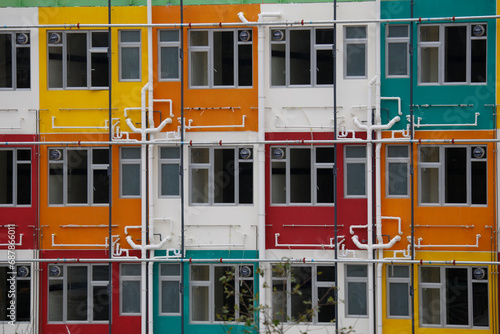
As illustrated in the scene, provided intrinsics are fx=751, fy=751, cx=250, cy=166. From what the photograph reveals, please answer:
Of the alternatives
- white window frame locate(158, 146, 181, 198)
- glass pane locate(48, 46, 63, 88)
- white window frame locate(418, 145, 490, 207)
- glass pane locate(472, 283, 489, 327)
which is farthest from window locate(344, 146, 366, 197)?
glass pane locate(48, 46, 63, 88)

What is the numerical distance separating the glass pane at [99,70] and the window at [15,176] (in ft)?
6.29

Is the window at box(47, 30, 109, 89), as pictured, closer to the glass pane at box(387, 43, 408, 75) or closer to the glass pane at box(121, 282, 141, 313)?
the glass pane at box(121, 282, 141, 313)

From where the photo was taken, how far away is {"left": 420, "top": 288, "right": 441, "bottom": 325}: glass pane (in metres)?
14.2

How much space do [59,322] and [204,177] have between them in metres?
4.00

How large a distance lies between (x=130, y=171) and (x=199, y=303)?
2.90 meters

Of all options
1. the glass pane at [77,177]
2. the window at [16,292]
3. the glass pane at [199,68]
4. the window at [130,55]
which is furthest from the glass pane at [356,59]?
the window at [16,292]

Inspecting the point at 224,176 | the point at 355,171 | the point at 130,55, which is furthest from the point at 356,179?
the point at 130,55

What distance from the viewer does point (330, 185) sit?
47.3ft

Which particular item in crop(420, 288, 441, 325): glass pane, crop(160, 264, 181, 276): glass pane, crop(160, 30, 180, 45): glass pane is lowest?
crop(420, 288, 441, 325): glass pane

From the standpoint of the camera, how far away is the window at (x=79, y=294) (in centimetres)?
1463

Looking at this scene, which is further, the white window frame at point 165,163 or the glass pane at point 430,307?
the white window frame at point 165,163

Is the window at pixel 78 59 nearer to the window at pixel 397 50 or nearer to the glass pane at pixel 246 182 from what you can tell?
the glass pane at pixel 246 182

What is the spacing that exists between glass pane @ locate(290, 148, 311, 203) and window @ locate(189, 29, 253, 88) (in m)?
1.67

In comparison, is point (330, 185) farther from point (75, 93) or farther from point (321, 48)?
point (75, 93)
